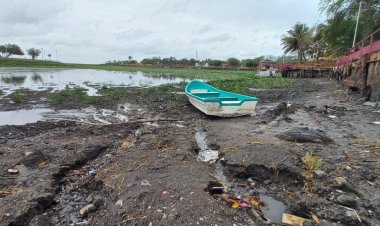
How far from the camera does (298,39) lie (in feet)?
172

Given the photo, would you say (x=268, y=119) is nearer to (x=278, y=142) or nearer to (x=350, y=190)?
(x=278, y=142)

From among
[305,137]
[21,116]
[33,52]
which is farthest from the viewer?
[33,52]

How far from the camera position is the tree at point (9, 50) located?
93.4 m

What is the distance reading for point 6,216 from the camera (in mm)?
3221

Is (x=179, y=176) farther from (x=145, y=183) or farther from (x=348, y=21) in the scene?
(x=348, y=21)

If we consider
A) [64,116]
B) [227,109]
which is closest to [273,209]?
[227,109]

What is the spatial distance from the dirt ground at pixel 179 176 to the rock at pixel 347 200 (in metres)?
0.01

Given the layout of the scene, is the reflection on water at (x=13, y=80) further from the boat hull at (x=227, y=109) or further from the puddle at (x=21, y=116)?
the boat hull at (x=227, y=109)

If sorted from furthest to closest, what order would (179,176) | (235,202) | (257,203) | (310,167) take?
(310,167) < (179,176) < (257,203) < (235,202)

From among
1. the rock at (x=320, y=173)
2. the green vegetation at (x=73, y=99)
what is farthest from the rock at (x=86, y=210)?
the green vegetation at (x=73, y=99)

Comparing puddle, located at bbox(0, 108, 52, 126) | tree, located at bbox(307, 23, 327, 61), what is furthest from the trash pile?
tree, located at bbox(307, 23, 327, 61)

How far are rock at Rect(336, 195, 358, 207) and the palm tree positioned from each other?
5205cm

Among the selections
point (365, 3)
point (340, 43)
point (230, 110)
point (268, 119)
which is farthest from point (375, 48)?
point (340, 43)

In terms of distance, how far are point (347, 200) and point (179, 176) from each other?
2298 millimetres
